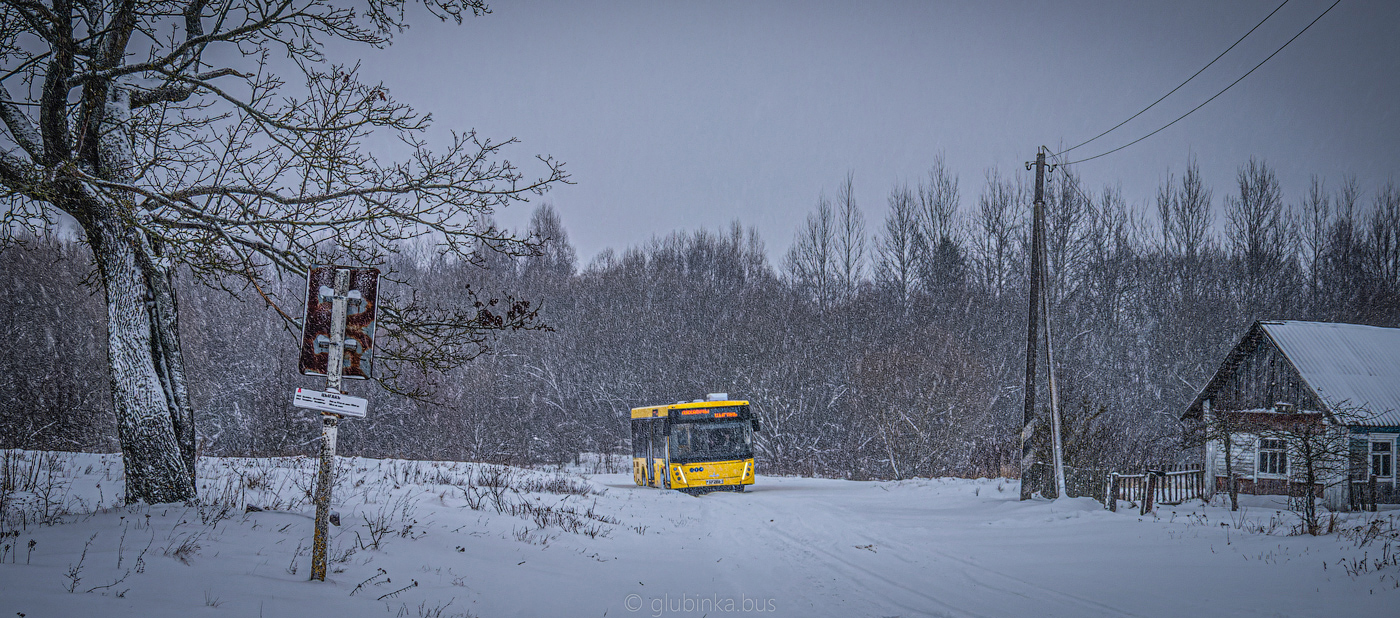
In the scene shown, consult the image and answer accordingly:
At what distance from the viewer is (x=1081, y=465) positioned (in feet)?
61.0

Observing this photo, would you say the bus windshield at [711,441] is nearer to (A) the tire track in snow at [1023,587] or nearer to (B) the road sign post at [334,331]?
(A) the tire track in snow at [1023,587]

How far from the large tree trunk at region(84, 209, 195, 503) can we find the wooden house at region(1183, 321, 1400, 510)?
23393 mm

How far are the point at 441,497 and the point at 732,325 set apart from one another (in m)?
38.6

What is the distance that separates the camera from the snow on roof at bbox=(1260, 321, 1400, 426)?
21750 mm

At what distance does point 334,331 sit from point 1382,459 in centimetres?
2921

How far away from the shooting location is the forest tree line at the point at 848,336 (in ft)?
117

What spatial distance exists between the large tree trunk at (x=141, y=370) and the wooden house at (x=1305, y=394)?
76.7 ft

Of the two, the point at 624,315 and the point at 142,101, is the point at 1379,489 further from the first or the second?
the point at 624,315

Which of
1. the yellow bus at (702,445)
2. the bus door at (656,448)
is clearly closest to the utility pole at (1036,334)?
the yellow bus at (702,445)

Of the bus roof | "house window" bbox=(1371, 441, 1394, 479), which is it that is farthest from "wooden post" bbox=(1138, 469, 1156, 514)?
"house window" bbox=(1371, 441, 1394, 479)

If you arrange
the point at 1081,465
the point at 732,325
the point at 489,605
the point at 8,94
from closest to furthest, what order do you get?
1. the point at 489,605
2. the point at 8,94
3. the point at 1081,465
4. the point at 732,325

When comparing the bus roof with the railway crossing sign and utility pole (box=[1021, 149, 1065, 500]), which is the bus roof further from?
the railway crossing sign

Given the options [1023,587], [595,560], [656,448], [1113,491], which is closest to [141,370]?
[595,560]

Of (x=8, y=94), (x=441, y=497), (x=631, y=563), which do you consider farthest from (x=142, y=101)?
(x=631, y=563)
